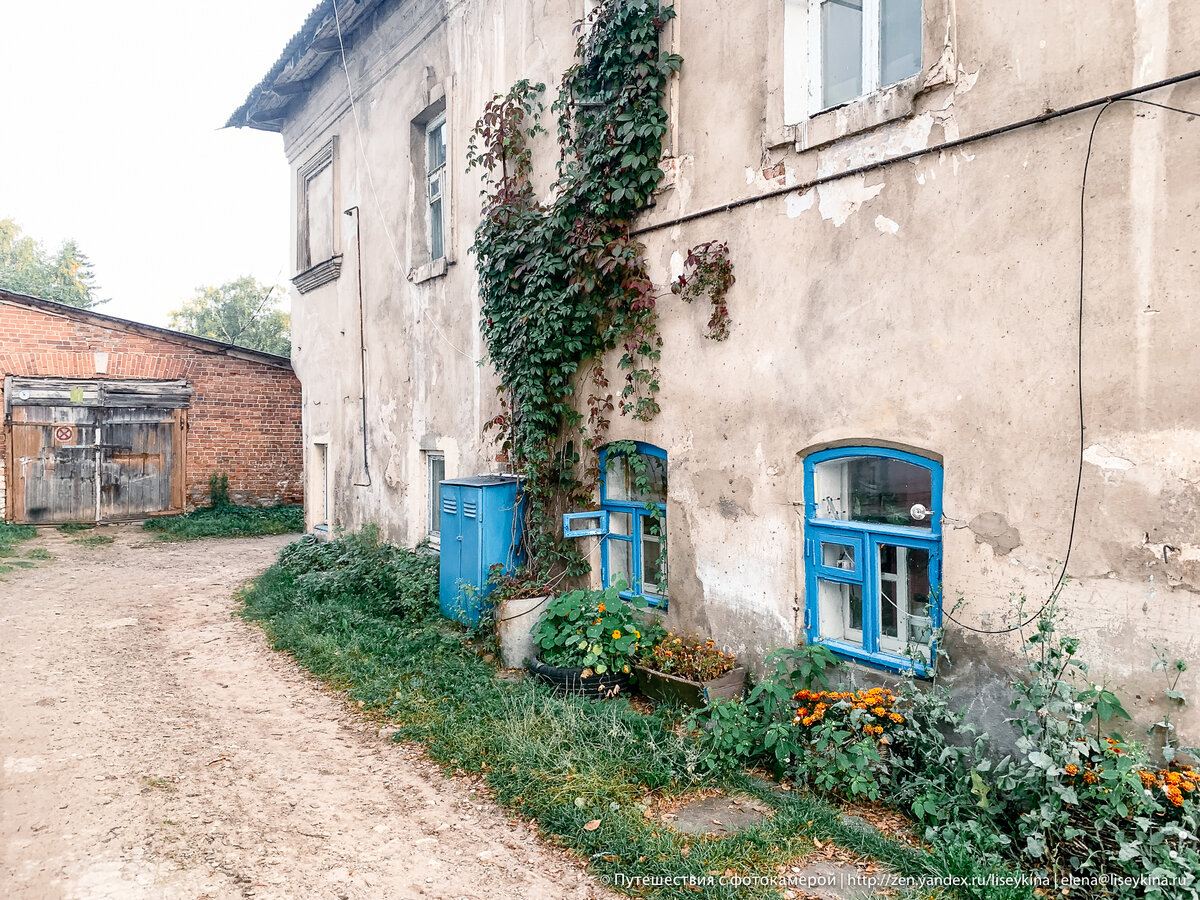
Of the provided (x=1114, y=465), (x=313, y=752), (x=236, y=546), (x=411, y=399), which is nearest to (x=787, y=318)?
(x=1114, y=465)

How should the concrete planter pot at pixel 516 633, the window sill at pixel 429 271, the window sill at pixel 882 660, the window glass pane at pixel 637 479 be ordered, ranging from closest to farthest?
1. the window sill at pixel 882 660
2. the window glass pane at pixel 637 479
3. the concrete planter pot at pixel 516 633
4. the window sill at pixel 429 271

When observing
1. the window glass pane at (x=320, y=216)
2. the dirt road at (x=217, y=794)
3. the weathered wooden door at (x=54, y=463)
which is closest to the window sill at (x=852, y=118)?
the dirt road at (x=217, y=794)

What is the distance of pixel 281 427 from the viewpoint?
17.5 metres

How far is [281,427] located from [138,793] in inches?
548

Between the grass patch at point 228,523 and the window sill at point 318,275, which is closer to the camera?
the window sill at point 318,275

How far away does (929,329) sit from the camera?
435cm

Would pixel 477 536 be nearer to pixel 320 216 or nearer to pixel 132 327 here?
pixel 320 216

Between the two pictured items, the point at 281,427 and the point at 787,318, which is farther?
the point at 281,427

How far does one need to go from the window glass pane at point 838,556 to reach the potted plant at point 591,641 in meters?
1.53

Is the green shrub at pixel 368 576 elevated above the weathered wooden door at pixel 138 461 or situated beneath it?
situated beneath

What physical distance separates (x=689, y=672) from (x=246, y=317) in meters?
34.5

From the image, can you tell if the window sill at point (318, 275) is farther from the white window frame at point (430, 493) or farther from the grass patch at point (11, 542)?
the grass patch at point (11, 542)

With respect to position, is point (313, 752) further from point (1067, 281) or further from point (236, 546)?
point (236, 546)

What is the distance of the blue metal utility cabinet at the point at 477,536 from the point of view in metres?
7.13
